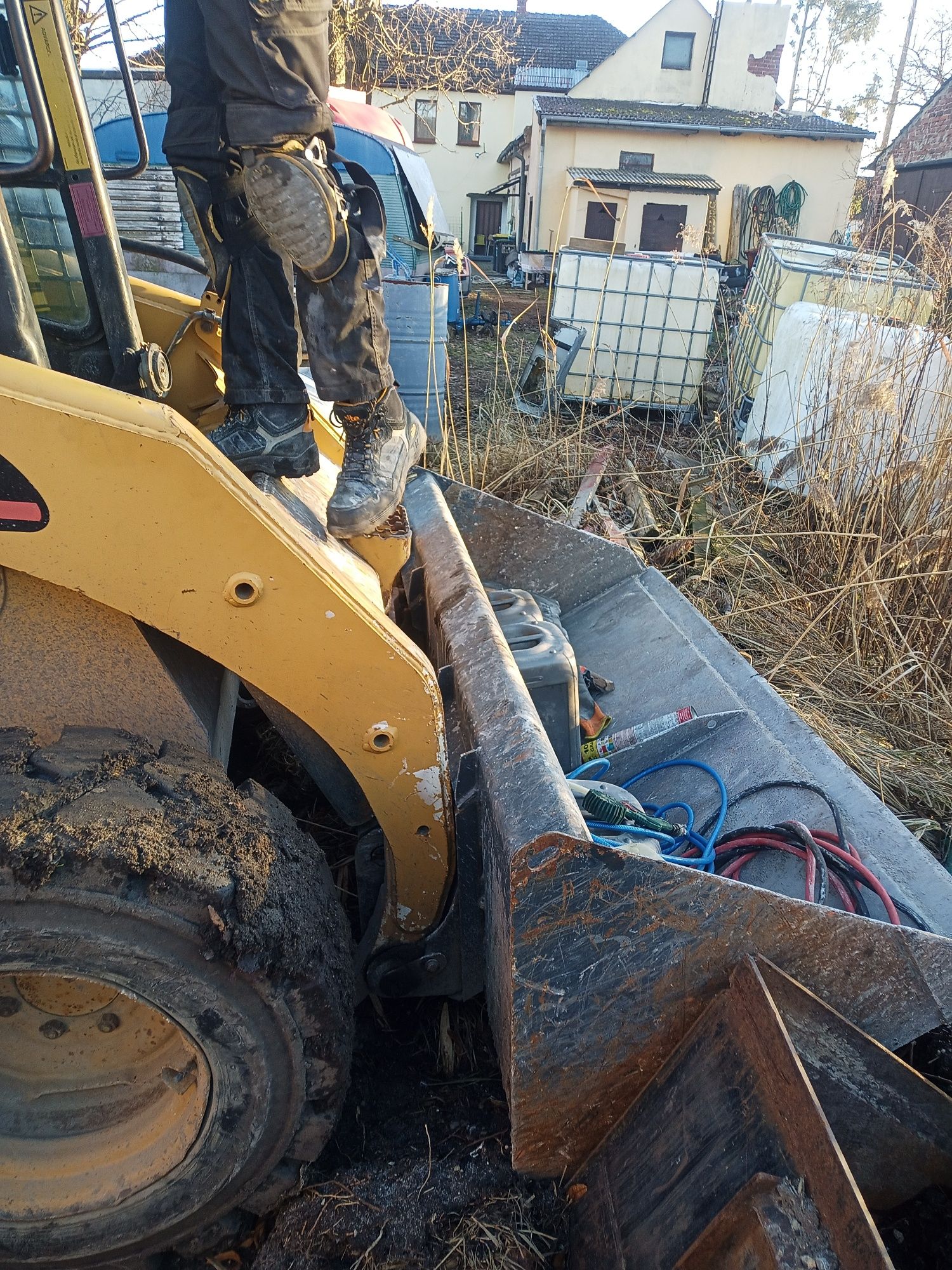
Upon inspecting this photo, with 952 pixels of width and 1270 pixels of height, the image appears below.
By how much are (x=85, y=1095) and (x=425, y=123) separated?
32.2 m

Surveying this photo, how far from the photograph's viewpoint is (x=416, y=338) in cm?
516

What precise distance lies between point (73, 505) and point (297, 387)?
1.09 metres

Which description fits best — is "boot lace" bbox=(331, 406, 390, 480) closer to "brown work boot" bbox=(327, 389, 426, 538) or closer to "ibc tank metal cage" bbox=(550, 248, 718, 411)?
"brown work boot" bbox=(327, 389, 426, 538)

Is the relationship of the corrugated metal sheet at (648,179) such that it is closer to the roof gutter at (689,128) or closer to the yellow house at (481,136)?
the roof gutter at (689,128)

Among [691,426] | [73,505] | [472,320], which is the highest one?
[73,505]

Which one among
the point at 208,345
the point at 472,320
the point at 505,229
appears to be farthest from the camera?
the point at 505,229

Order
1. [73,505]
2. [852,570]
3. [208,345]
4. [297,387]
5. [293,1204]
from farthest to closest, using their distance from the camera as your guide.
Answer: [852,570] < [208,345] < [297,387] < [293,1204] < [73,505]

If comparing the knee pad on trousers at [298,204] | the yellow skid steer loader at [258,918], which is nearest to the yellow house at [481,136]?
the knee pad on trousers at [298,204]

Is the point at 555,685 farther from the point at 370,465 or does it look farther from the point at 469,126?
the point at 469,126

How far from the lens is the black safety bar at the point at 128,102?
175 cm

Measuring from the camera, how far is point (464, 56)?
13539 millimetres

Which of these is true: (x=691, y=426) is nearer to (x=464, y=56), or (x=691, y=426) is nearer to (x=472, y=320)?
(x=472, y=320)

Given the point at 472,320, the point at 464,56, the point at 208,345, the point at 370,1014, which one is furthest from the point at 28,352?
the point at 464,56

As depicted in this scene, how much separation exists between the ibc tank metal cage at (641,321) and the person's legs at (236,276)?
14.9 ft
